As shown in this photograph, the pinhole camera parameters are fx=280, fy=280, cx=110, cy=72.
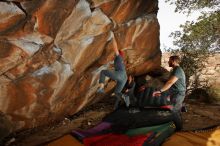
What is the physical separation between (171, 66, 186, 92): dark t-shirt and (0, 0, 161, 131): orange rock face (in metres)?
3.64

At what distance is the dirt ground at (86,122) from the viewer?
30.6 ft

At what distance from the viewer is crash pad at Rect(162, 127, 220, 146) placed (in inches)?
282

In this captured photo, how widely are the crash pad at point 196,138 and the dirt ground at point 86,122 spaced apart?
4.11 ft

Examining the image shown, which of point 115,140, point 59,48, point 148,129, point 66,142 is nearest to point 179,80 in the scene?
point 148,129

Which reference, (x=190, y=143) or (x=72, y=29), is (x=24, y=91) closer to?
(x=72, y=29)

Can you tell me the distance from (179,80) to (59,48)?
4.12 m

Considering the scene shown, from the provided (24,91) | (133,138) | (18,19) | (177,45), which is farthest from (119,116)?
(177,45)

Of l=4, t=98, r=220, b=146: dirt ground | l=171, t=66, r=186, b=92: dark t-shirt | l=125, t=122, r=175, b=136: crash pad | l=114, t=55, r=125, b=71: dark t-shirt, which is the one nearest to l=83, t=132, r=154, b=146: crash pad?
l=125, t=122, r=175, b=136: crash pad

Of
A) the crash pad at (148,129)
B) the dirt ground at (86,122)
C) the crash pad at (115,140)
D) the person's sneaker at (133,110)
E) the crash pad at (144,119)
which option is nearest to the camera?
the crash pad at (115,140)

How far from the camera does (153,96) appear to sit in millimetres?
8992

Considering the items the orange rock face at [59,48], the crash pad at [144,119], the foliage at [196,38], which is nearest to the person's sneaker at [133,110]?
the crash pad at [144,119]

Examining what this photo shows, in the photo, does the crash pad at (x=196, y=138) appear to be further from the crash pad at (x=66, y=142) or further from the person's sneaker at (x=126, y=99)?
the crash pad at (x=66, y=142)

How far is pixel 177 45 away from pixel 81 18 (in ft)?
22.7

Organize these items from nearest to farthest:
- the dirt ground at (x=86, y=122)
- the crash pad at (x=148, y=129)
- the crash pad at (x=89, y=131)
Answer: the crash pad at (x=148, y=129), the crash pad at (x=89, y=131), the dirt ground at (x=86, y=122)
